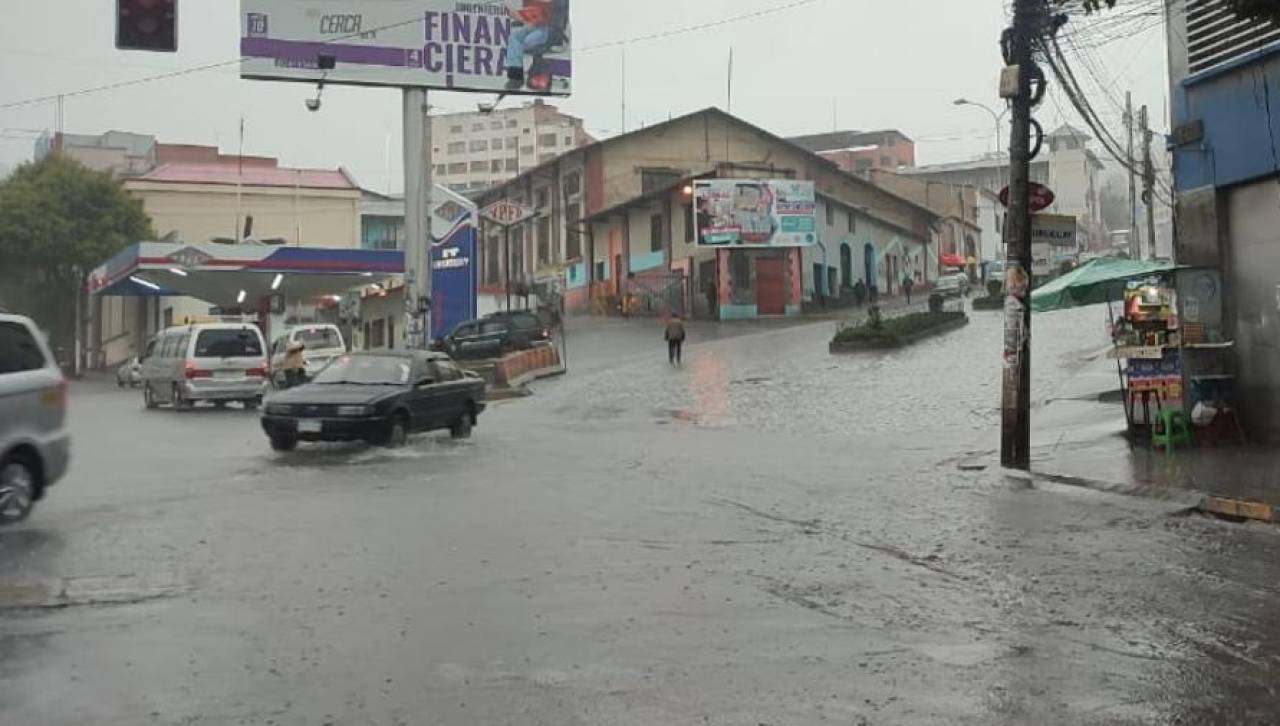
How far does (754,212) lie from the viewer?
49.7m

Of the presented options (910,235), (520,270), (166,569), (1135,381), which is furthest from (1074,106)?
(520,270)

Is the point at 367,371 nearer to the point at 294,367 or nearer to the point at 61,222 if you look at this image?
the point at 294,367

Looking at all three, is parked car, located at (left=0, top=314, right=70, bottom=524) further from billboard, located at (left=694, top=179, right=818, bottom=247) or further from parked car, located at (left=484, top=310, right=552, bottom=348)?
billboard, located at (left=694, top=179, right=818, bottom=247)

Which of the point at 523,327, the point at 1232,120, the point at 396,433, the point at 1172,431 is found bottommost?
the point at 1172,431

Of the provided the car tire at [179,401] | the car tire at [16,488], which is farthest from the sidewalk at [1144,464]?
the car tire at [179,401]

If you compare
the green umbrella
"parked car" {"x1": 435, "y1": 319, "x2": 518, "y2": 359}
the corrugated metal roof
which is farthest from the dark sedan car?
the corrugated metal roof

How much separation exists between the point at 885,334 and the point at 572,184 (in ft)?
114

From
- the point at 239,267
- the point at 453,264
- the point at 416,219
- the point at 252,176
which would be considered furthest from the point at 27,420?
the point at 252,176

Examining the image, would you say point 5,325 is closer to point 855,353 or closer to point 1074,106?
point 1074,106

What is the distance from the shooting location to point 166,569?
814 centimetres

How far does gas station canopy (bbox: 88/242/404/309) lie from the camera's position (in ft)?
140

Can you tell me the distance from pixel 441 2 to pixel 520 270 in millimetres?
37792

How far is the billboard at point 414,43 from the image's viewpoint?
33719mm

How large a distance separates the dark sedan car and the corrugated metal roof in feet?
159
